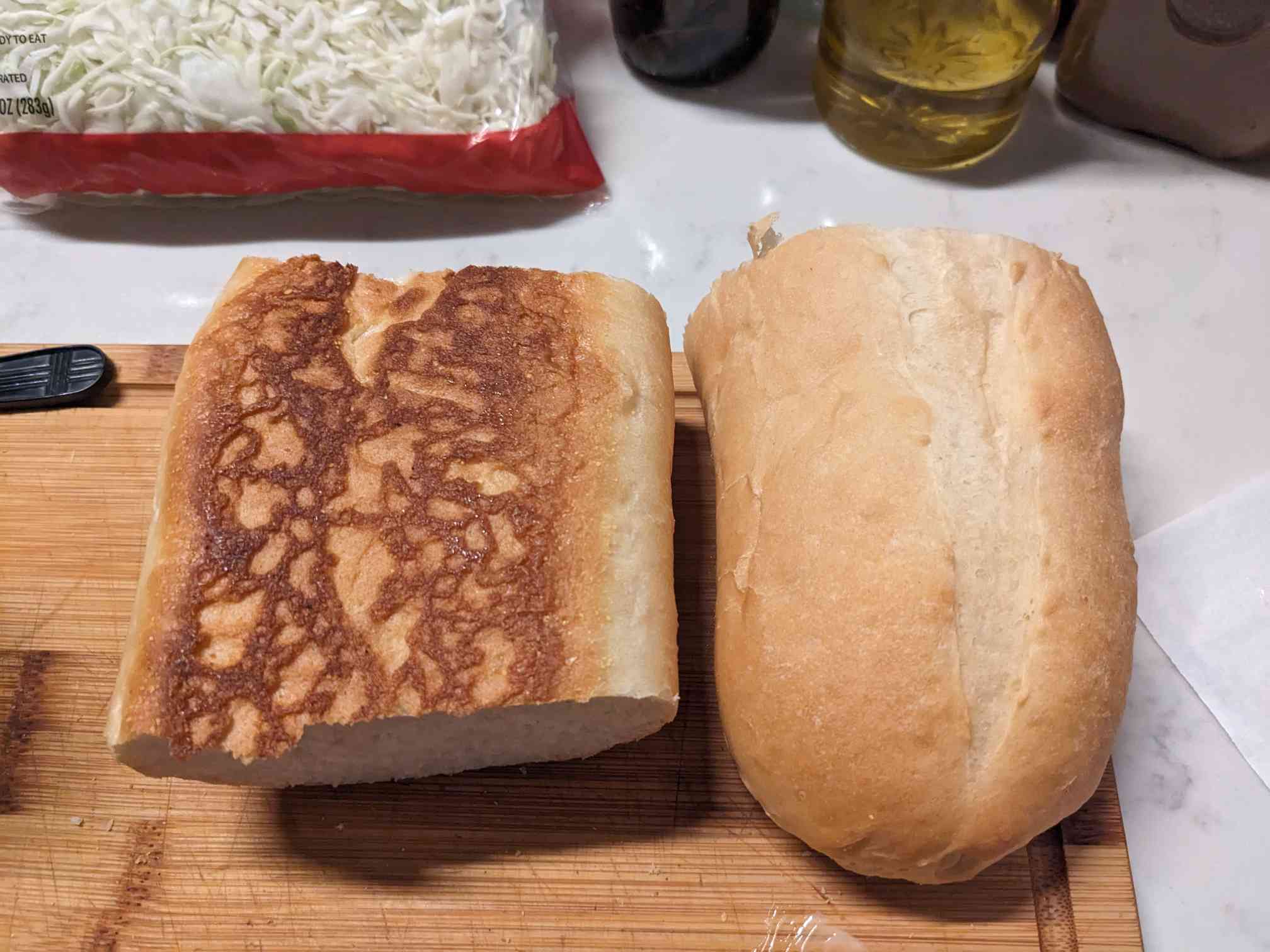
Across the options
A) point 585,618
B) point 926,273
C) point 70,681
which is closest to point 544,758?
point 585,618

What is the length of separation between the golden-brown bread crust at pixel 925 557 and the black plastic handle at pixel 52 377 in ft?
3.91

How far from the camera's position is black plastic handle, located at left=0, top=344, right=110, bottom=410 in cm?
171

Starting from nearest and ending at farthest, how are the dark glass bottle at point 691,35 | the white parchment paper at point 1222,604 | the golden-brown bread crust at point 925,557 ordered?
the golden-brown bread crust at point 925,557 → the white parchment paper at point 1222,604 → the dark glass bottle at point 691,35

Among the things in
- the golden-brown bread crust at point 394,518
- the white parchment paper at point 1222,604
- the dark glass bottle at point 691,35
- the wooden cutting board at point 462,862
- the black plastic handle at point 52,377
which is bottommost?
the wooden cutting board at point 462,862

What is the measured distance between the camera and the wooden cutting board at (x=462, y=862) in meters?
1.35

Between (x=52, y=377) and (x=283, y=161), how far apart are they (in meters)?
0.67

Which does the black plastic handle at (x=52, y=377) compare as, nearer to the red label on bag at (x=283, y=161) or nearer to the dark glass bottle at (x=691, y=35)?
the red label on bag at (x=283, y=161)

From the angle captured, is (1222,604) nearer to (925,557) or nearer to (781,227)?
(925,557)

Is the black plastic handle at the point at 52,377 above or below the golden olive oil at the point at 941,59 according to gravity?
below

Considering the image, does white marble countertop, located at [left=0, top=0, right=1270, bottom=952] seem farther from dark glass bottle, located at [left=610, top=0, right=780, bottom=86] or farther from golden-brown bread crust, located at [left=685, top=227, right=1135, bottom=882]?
golden-brown bread crust, located at [left=685, top=227, right=1135, bottom=882]

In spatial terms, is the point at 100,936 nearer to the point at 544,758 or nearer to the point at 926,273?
the point at 544,758

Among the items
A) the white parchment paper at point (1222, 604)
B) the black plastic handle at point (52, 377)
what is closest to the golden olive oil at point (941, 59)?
the white parchment paper at point (1222, 604)

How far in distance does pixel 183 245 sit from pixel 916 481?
1.76 m

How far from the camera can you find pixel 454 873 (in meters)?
1.39
